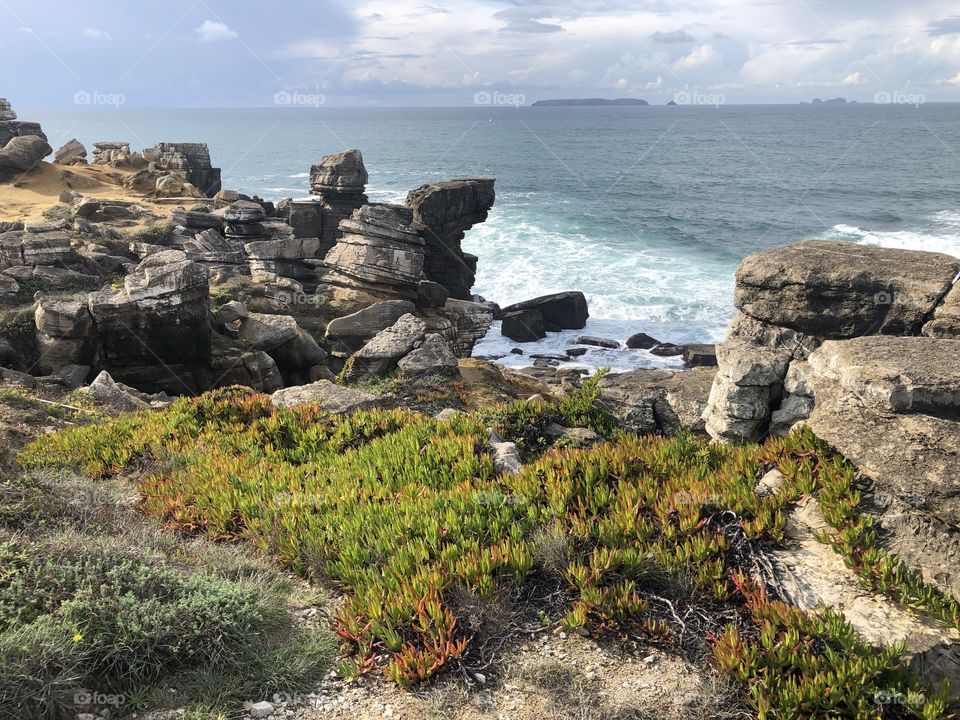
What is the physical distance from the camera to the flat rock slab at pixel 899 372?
23.1 ft

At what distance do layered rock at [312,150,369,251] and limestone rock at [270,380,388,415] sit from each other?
23.5m

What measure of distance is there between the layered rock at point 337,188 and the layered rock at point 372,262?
8.90 meters

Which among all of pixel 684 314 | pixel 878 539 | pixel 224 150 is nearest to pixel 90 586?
pixel 878 539

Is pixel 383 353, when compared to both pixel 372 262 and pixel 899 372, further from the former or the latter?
pixel 899 372

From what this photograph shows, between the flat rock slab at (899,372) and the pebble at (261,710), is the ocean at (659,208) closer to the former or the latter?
the flat rock slab at (899,372)

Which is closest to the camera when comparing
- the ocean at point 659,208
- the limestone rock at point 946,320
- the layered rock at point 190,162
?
the limestone rock at point 946,320

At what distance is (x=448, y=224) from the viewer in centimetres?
4103

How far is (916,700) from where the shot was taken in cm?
497

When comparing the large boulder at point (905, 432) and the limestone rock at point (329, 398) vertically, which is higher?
the large boulder at point (905, 432)

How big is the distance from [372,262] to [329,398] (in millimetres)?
13926
